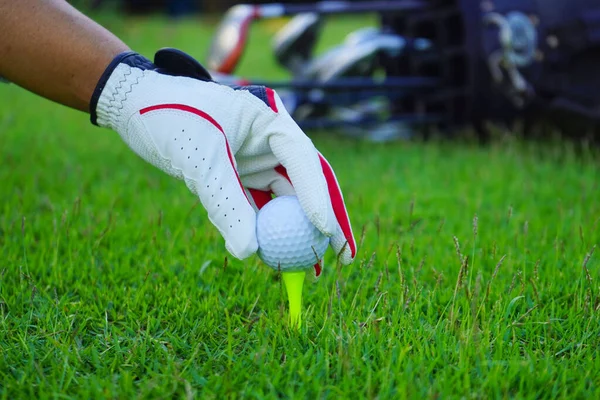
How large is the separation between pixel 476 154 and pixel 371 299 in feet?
8.54

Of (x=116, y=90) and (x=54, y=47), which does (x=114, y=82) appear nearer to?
(x=116, y=90)

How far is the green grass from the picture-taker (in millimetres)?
1577

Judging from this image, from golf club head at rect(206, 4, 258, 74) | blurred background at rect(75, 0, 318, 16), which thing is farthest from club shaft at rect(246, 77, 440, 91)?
blurred background at rect(75, 0, 318, 16)

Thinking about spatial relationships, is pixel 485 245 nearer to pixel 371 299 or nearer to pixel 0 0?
pixel 371 299

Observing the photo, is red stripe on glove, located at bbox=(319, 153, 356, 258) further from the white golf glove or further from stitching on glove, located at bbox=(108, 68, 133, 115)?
stitching on glove, located at bbox=(108, 68, 133, 115)

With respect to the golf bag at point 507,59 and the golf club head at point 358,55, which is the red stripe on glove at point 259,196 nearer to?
the golf bag at point 507,59

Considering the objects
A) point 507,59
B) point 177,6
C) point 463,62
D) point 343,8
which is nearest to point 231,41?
point 343,8

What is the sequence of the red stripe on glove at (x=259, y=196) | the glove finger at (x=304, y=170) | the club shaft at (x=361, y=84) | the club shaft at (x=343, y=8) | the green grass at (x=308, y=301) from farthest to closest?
the club shaft at (x=343, y=8), the club shaft at (x=361, y=84), the red stripe on glove at (x=259, y=196), the glove finger at (x=304, y=170), the green grass at (x=308, y=301)

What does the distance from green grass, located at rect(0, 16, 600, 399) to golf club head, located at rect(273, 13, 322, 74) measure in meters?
1.91

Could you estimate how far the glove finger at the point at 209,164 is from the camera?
1.78 metres

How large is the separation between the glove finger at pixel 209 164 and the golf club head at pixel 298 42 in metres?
3.37

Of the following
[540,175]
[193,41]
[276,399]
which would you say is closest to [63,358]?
[276,399]

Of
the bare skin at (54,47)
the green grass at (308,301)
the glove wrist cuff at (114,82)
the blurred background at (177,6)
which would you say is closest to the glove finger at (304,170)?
the green grass at (308,301)

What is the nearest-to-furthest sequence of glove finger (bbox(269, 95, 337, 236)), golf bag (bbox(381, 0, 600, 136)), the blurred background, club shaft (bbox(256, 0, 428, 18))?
glove finger (bbox(269, 95, 337, 236))
golf bag (bbox(381, 0, 600, 136))
club shaft (bbox(256, 0, 428, 18))
the blurred background
